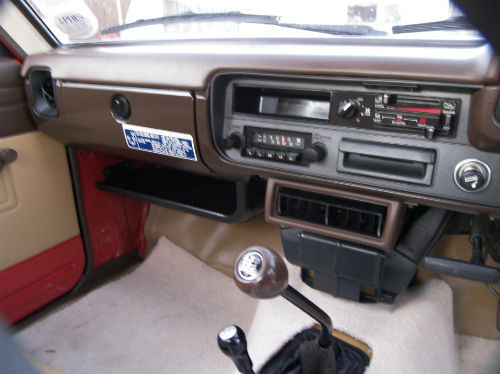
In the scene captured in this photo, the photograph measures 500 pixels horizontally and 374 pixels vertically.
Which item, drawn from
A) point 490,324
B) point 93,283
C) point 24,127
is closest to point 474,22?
point 490,324

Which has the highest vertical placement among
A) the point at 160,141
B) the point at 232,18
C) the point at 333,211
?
the point at 232,18

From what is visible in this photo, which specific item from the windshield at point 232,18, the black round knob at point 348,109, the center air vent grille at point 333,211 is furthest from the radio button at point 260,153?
the windshield at point 232,18

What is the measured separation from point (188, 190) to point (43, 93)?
0.63m

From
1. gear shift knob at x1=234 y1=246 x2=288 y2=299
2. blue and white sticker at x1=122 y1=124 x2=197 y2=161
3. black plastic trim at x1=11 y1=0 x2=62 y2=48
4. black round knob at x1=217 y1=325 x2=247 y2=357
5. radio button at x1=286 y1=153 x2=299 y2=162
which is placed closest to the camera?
gear shift knob at x1=234 y1=246 x2=288 y2=299

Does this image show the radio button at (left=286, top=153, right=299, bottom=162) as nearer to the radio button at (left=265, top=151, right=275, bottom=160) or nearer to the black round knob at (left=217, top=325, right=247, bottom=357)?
the radio button at (left=265, top=151, right=275, bottom=160)

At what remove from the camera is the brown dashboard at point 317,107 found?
75 centimetres

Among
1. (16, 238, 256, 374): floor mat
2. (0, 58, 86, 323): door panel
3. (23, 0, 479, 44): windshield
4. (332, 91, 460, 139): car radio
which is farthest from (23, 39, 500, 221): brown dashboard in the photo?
(16, 238, 256, 374): floor mat

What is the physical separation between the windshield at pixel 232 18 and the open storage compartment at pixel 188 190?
489 mm

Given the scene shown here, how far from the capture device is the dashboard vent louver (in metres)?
1.39

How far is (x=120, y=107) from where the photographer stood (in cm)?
119

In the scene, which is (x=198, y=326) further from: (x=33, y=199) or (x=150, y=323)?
(x=33, y=199)

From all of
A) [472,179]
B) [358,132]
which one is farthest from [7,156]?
[472,179]

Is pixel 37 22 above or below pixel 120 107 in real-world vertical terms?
above

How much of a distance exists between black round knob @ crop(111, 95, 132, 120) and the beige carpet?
676 millimetres
